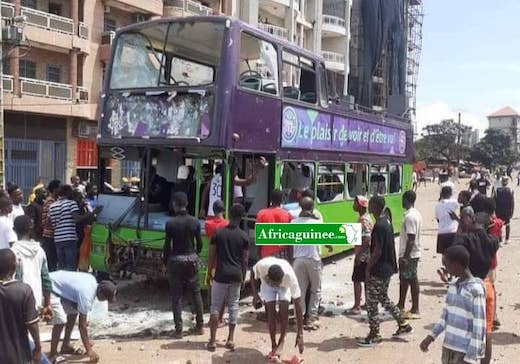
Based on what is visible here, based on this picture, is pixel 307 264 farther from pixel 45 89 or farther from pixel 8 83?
pixel 45 89

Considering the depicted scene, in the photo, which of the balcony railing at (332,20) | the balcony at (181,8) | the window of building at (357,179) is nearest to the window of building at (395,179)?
the window of building at (357,179)

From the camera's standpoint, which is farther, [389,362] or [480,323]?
[389,362]

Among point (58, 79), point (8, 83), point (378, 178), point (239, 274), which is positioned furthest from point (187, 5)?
point (239, 274)

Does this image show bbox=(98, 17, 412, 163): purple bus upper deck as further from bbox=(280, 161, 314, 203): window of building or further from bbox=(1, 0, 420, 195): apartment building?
bbox=(1, 0, 420, 195): apartment building

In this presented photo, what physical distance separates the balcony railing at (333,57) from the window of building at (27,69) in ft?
86.4

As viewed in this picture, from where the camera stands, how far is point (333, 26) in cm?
4431

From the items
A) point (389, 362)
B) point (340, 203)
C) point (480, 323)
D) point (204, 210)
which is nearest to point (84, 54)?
point (340, 203)

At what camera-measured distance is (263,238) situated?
22.5 feet

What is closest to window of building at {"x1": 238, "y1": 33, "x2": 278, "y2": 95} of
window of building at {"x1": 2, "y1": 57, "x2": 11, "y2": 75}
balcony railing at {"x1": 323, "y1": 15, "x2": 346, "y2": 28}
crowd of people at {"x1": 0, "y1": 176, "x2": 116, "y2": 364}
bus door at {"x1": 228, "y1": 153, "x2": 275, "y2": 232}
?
bus door at {"x1": 228, "y1": 153, "x2": 275, "y2": 232}

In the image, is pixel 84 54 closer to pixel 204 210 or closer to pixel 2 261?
pixel 204 210

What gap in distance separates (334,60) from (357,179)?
33.7m

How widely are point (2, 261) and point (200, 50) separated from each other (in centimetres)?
536

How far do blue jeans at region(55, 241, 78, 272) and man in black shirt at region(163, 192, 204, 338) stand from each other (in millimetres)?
2025

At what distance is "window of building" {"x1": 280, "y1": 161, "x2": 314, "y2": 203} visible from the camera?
9.38 meters
